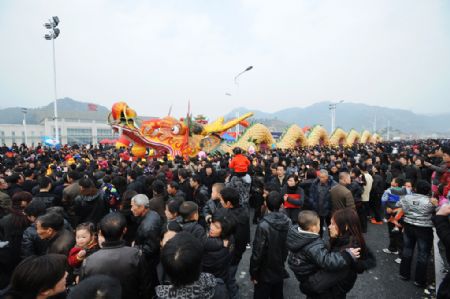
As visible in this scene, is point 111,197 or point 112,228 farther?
point 111,197

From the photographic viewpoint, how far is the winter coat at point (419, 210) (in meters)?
3.01

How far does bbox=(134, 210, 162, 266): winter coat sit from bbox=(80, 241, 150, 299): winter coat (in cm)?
46

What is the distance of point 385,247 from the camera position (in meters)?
4.33

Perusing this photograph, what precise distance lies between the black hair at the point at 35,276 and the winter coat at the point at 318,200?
385cm

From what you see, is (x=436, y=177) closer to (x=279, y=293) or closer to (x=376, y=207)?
(x=376, y=207)

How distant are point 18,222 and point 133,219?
1.19 m

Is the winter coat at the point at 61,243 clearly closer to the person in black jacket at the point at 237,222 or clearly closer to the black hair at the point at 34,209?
the black hair at the point at 34,209

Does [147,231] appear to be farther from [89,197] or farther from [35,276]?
[89,197]

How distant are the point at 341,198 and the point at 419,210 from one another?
1.03m

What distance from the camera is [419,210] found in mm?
3031

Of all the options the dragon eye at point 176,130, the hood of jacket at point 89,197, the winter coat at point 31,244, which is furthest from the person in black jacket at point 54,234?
the dragon eye at point 176,130

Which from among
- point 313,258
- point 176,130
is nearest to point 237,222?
point 313,258

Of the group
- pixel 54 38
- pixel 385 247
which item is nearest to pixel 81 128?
pixel 54 38

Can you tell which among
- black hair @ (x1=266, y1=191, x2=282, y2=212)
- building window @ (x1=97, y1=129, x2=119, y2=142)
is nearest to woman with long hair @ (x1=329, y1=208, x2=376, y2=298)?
black hair @ (x1=266, y1=191, x2=282, y2=212)
